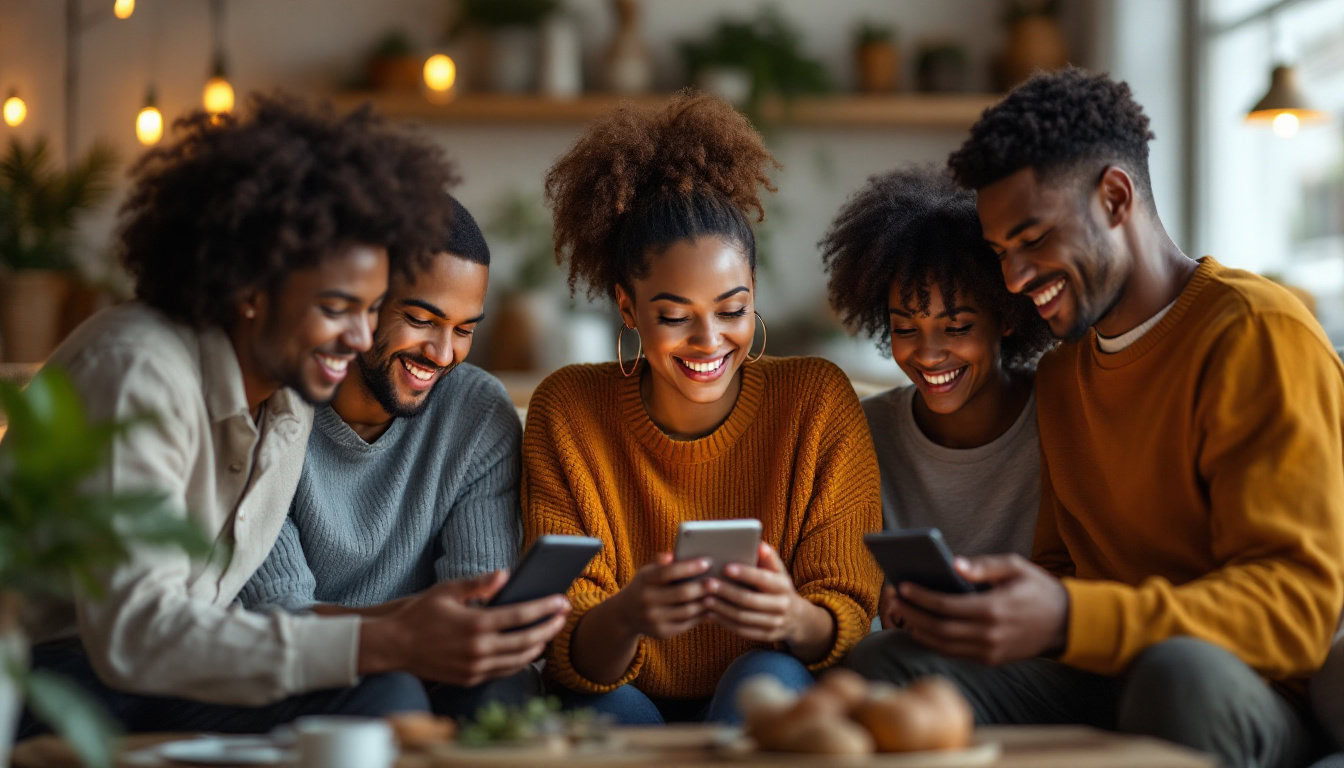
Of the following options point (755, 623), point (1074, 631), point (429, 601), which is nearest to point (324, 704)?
point (429, 601)

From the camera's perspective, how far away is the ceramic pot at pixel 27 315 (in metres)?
4.13

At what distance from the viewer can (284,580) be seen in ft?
6.57

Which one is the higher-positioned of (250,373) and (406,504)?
(250,373)

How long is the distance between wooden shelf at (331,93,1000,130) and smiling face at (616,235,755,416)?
2.52 metres

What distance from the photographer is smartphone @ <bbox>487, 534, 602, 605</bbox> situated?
1.62 meters

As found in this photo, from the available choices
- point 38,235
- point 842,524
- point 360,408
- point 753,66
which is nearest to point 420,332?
point 360,408

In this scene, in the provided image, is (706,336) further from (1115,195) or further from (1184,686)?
(1184,686)

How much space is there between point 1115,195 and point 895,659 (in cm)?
75

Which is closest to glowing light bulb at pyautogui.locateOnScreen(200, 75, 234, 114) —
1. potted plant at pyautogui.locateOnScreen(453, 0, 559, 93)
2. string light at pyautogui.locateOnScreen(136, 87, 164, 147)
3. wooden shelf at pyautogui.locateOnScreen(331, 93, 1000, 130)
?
string light at pyautogui.locateOnScreen(136, 87, 164, 147)

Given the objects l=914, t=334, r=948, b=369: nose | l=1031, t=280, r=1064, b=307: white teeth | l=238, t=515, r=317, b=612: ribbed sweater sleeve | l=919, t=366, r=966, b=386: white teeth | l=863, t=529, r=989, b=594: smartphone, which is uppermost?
l=1031, t=280, r=1064, b=307: white teeth

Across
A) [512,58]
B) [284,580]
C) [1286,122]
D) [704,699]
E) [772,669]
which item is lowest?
[704,699]

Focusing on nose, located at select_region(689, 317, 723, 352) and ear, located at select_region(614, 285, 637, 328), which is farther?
ear, located at select_region(614, 285, 637, 328)

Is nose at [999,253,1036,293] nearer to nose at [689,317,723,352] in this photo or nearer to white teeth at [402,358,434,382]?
nose at [689,317,723,352]

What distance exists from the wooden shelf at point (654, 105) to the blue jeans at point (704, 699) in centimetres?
282
